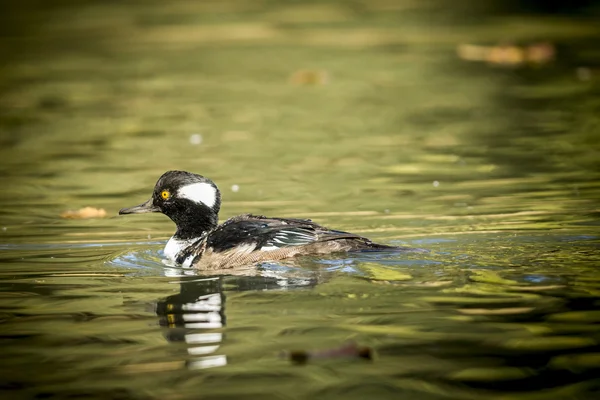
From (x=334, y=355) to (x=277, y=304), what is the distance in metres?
1.25

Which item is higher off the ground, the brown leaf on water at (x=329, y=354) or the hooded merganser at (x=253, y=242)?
the hooded merganser at (x=253, y=242)

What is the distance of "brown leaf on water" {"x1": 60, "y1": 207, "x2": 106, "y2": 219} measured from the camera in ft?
36.8

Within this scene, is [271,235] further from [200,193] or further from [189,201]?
[189,201]

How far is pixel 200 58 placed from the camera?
2270cm

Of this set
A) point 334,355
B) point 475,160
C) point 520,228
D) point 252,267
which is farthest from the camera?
point 475,160

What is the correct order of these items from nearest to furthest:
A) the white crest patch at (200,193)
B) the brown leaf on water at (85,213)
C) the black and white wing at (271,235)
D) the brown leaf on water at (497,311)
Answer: the brown leaf on water at (497,311) → the black and white wing at (271,235) → the white crest patch at (200,193) → the brown leaf on water at (85,213)

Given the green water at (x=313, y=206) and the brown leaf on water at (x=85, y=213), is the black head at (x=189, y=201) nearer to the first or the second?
the green water at (x=313, y=206)

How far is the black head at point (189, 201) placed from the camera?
31.4 feet

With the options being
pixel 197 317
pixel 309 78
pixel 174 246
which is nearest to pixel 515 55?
pixel 309 78

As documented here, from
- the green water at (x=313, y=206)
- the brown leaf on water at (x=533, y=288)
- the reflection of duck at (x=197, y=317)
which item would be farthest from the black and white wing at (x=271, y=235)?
the brown leaf on water at (x=533, y=288)

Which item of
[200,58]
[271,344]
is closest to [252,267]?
[271,344]

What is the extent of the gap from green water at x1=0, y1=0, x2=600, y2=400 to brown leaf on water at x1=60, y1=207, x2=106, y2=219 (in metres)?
0.15

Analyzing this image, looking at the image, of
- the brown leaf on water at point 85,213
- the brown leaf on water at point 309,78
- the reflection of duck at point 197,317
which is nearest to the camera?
the reflection of duck at point 197,317

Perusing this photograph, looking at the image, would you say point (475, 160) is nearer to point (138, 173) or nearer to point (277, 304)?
point (138, 173)
